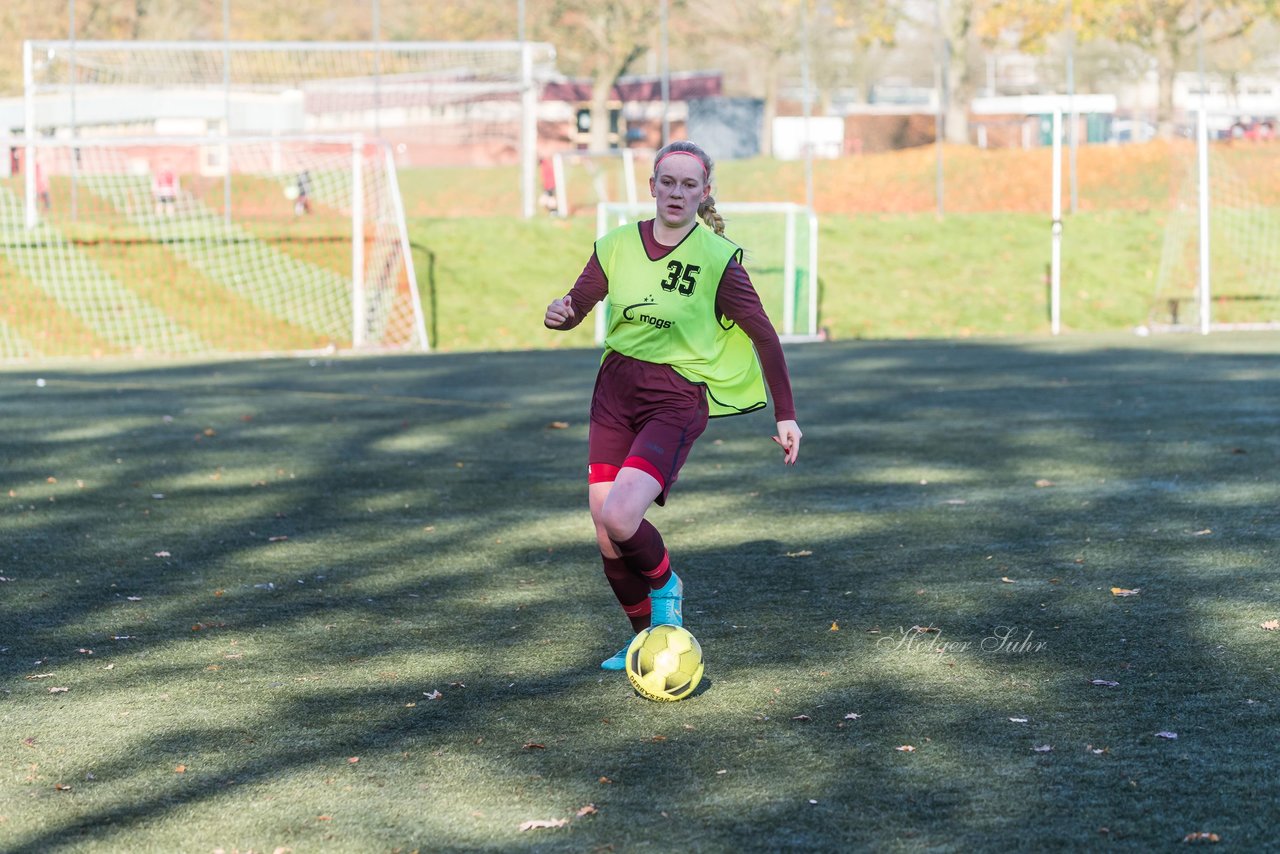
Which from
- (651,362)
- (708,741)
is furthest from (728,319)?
(708,741)

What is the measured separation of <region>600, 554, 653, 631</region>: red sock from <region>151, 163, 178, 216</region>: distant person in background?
20665mm

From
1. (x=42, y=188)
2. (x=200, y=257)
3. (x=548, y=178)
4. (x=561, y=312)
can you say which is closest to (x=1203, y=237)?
(x=548, y=178)

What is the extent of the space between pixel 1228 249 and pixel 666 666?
21615 mm

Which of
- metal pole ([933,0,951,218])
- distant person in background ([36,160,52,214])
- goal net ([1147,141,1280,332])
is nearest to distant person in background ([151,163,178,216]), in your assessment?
distant person in background ([36,160,52,214])

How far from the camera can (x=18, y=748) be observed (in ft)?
15.6

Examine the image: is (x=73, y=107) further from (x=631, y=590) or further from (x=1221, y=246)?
(x=631, y=590)

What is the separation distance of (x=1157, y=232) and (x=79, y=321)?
16386 mm

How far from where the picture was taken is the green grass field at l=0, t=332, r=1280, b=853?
413 cm

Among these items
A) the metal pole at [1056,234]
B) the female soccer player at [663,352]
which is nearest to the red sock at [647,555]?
the female soccer player at [663,352]

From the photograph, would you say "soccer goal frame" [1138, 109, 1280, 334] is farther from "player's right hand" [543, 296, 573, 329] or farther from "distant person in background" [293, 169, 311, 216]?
"player's right hand" [543, 296, 573, 329]

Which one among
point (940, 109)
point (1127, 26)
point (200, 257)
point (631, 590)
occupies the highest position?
point (1127, 26)

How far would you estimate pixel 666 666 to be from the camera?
514 centimetres

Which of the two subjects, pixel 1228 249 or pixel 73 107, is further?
pixel 73 107

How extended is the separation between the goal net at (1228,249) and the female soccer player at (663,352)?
1648cm
